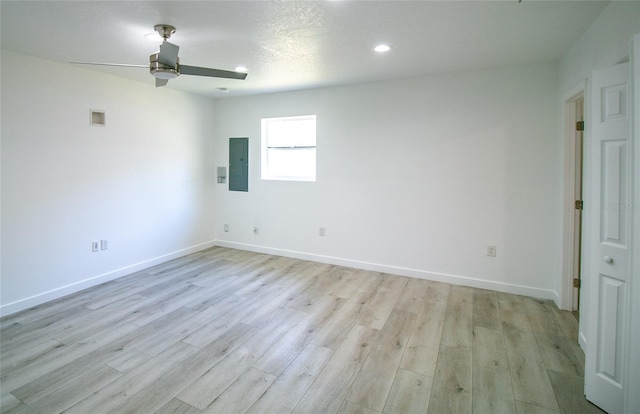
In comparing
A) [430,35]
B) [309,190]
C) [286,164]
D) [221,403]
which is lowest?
[221,403]

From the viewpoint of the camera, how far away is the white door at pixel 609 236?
72.3 inches

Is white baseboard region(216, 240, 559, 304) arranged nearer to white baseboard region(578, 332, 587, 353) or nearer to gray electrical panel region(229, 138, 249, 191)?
white baseboard region(578, 332, 587, 353)

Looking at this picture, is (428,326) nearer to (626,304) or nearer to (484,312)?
(484,312)

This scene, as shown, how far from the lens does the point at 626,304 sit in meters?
1.79

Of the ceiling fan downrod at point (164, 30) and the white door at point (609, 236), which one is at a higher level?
the ceiling fan downrod at point (164, 30)

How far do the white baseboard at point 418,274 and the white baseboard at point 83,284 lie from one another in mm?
1167

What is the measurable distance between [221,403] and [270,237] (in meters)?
3.43

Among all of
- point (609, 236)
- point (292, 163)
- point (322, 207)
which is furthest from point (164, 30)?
point (609, 236)

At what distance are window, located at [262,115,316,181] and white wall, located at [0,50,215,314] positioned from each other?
120 cm

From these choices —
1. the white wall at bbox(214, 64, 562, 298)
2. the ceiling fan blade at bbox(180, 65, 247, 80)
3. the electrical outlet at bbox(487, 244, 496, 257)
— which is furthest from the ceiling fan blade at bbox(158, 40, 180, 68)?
the electrical outlet at bbox(487, 244, 496, 257)

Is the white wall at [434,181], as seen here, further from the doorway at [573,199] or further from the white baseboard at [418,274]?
the doorway at [573,199]

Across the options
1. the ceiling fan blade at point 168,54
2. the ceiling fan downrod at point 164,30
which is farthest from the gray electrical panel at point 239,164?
the ceiling fan blade at point 168,54

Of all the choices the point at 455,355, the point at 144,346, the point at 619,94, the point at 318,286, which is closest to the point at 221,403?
the point at 144,346

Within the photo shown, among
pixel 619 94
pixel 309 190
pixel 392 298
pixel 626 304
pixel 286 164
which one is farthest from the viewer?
pixel 286 164
